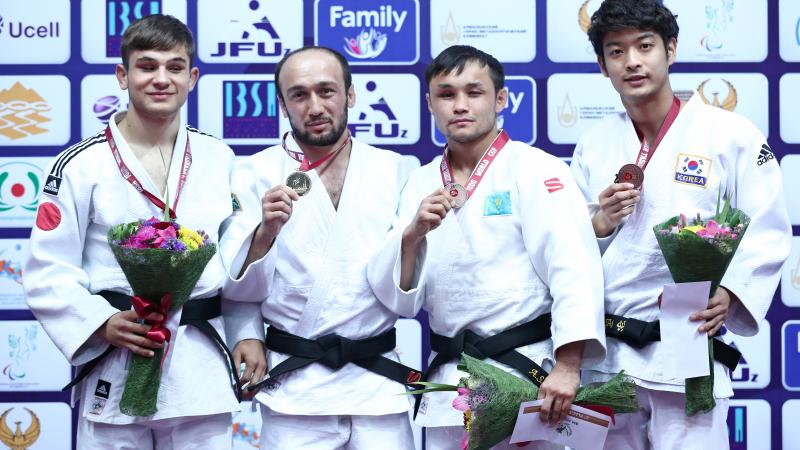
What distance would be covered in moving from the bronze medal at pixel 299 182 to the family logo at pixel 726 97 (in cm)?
215

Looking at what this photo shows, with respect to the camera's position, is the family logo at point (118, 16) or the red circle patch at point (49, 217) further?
the family logo at point (118, 16)

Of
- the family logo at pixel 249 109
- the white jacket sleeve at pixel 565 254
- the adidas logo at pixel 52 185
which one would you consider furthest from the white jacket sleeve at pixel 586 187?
the adidas logo at pixel 52 185

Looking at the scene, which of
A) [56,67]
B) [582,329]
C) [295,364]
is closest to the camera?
[582,329]

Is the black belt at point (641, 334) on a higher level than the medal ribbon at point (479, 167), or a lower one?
lower

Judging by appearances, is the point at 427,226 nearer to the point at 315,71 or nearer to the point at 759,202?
the point at 315,71

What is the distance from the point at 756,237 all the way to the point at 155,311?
1990 millimetres

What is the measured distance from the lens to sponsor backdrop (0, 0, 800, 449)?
417 centimetres

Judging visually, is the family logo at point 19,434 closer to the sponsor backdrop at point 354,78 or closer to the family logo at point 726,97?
the sponsor backdrop at point 354,78

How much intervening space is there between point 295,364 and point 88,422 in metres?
0.71

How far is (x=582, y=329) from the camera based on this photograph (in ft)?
9.21

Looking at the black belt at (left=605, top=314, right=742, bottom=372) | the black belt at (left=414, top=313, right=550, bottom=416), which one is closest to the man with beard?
the black belt at (left=414, top=313, right=550, bottom=416)

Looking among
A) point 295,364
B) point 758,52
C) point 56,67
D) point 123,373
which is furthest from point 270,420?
point 758,52

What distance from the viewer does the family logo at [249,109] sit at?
417cm

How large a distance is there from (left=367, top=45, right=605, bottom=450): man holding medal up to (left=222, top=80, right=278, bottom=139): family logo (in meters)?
1.24
